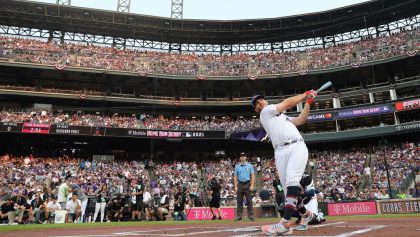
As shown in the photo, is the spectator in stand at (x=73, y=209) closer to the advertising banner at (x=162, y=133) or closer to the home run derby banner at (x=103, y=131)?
the home run derby banner at (x=103, y=131)

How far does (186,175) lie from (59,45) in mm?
21916

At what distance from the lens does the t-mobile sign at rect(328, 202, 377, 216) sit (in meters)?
16.1

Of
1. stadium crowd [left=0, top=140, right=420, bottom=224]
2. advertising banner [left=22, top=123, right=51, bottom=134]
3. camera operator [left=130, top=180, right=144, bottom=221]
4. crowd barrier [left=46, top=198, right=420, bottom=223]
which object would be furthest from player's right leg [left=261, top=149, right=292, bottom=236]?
advertising banner [left=22, top=123, right=51, bottom=134]

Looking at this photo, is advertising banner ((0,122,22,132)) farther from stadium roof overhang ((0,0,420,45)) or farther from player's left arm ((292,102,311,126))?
player's left arm ((292,102,311,126))

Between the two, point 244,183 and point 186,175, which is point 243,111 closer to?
point 186,175

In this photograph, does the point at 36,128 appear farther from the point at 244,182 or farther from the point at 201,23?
the point at 244,182

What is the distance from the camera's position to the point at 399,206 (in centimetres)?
1456

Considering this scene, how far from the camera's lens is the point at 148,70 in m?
38.6

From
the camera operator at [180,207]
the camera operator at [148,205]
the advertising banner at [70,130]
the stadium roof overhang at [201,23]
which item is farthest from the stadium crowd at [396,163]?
the advertising banner at [70,130]

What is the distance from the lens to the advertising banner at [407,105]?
31.6m

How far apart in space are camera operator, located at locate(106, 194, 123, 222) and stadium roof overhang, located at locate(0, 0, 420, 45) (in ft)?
97.9

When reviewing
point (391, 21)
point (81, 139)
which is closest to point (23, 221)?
point (81, 139)

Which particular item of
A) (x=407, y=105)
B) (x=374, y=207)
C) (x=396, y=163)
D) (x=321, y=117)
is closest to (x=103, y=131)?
(x=321, y=117)

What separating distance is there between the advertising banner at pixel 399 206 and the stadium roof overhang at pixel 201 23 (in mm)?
30616
